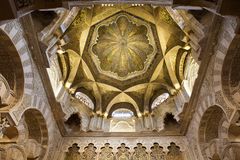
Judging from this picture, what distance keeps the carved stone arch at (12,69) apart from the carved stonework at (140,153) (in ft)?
15.9

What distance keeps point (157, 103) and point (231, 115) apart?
5.00m

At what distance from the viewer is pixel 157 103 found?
11469 millimetres

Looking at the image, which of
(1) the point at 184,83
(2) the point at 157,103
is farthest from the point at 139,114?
(1) the point at 184,83

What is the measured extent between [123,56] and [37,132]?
601cm

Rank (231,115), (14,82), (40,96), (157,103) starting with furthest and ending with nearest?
1. (157,103)
2. (40,96)
3. (14,82)
4. (231,115)

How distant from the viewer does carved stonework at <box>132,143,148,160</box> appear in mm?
9445

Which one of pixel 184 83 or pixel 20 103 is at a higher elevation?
pixel 184 83

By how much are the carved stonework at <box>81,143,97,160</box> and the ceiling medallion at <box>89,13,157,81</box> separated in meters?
4.13

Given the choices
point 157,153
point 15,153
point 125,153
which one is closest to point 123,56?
point 125,153

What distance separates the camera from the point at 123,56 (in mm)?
12938

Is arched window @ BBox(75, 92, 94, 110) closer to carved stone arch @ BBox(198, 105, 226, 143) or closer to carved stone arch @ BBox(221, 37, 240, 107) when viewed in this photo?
carved stone arch @ BBox(198, 105, 226, 143)

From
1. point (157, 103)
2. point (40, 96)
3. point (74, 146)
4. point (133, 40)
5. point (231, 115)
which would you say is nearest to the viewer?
point (231, 115)

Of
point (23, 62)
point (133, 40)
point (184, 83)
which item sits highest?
point (133, 40)

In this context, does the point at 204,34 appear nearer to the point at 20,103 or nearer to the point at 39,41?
the point at 39,41
